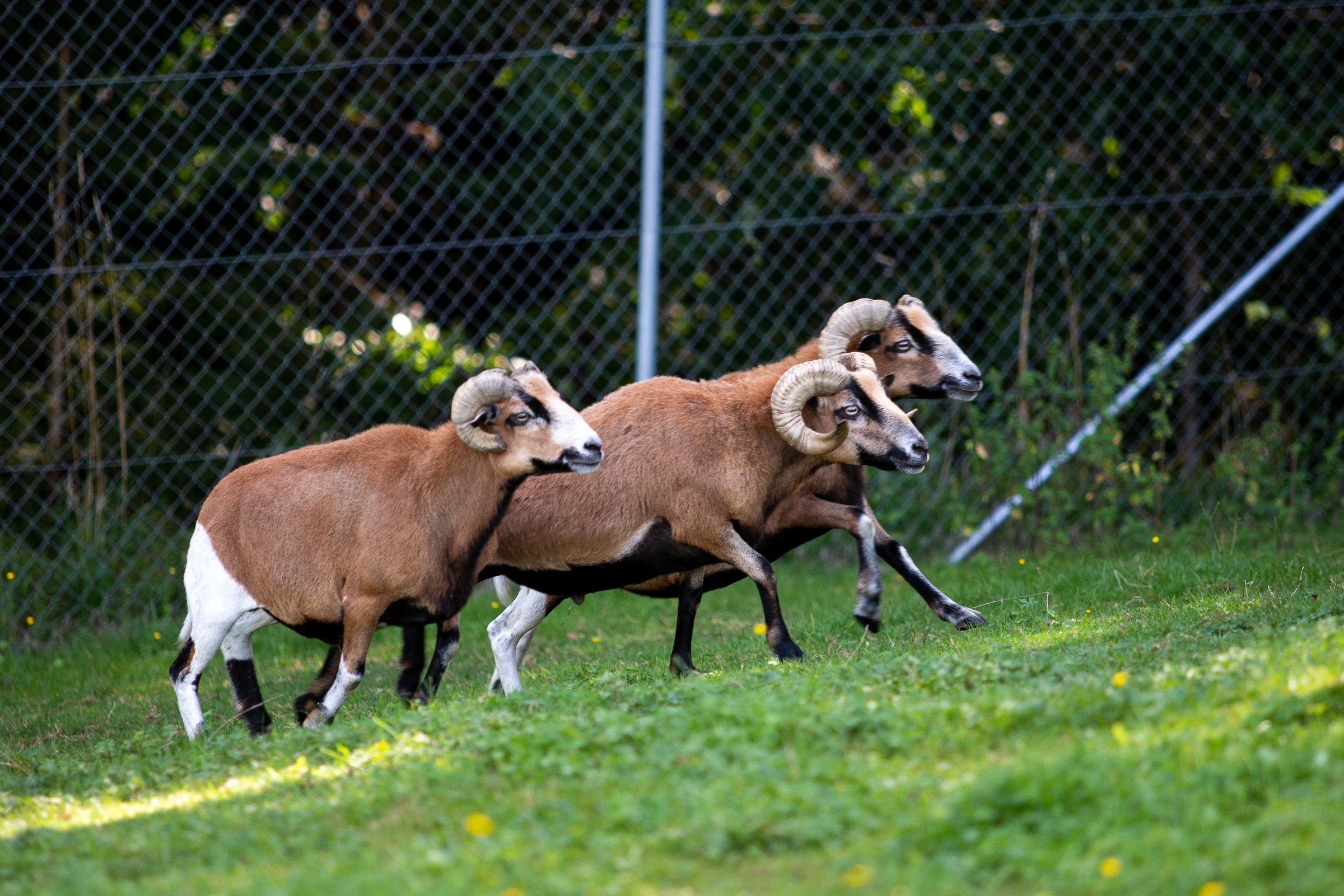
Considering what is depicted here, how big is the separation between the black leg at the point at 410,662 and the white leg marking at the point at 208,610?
765 millimetres

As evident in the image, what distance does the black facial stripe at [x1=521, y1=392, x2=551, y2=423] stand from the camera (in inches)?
261

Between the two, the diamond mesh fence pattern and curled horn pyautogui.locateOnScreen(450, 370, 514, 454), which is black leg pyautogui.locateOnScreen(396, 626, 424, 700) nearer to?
curled horn pyautogui.locateOnScreen(450, 370, 514, 454)

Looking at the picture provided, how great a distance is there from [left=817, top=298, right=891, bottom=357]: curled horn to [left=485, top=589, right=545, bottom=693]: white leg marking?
88.2 inches

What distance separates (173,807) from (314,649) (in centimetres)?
474

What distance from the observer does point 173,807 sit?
4.69 metres

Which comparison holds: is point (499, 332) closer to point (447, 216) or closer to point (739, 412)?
point (447, 216)

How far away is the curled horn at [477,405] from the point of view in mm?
6570

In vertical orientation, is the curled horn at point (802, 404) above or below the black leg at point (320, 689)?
above

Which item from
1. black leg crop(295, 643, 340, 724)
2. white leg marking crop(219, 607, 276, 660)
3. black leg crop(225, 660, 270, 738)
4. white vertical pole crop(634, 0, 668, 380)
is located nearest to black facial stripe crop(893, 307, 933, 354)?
white vertical pole crop(634, 0, 668, 380)

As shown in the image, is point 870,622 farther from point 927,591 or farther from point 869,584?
point 927,591

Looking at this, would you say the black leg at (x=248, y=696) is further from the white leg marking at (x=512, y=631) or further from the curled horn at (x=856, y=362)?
the curled horn at (x=856, y=362)

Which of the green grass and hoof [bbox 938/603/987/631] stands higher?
the green grass

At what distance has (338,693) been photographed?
21.4 ft

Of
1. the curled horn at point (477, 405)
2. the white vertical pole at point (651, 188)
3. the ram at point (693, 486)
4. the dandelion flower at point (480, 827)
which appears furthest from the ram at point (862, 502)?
the dandelion flower at point (480, 827)
